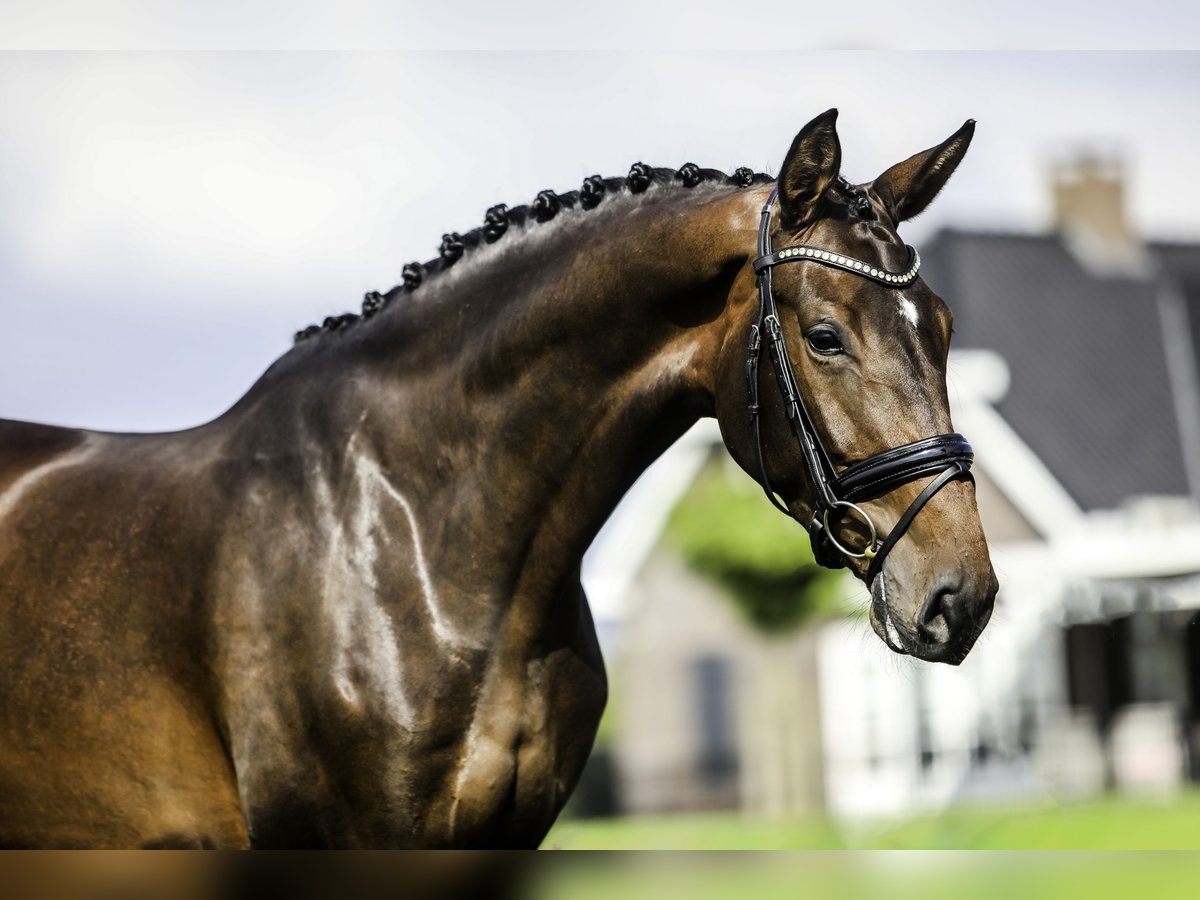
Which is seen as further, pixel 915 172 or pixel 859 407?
pixel 915 172

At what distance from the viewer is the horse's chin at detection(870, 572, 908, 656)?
9.09 feet

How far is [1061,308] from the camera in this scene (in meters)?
20.6

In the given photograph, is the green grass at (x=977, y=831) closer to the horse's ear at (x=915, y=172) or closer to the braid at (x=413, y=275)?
the braid at (x=413, y=275)

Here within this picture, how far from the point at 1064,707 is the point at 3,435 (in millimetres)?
16794

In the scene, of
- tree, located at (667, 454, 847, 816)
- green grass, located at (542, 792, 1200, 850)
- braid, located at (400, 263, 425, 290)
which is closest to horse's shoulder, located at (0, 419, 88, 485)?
braid, located at (400, 263, 425, 290)

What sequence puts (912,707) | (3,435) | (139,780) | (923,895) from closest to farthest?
(923,895), (139,780), (3,435), (912,707)

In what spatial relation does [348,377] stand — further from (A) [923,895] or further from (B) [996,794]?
(B) [996,794]

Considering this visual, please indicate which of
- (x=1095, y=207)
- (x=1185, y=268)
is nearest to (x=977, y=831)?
(x=1185, y=268)

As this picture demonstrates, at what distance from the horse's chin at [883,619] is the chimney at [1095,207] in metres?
20.4

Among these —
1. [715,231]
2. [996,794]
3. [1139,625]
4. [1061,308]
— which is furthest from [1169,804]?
[715,231]

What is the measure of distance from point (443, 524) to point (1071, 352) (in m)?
18.9

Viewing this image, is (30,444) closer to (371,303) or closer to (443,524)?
(371,303)

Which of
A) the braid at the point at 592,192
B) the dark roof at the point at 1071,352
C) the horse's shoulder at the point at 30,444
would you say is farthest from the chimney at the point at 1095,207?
the horse's shoulder at the point at 30,444

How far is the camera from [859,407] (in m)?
2.87
